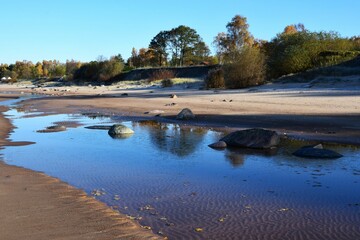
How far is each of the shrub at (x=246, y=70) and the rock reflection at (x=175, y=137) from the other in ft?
58.3

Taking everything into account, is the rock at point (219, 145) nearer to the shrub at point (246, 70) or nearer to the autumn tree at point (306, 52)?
the shrub at point (246, 70)

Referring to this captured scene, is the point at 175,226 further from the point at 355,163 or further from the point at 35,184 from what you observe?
the point at 355,163

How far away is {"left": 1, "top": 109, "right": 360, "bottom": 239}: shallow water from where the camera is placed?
464 centimetres

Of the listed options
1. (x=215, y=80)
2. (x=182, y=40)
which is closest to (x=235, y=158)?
(x=215, y=80)

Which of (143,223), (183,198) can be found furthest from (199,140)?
(143,223)

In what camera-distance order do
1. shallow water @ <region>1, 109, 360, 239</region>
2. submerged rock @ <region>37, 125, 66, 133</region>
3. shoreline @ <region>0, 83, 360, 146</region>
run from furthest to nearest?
submerged rock @ <region>37, 125, 66, 133</region>
shoreline @ <region>0, 83, 360, 146</region>
shallow water @ <region>1, 109, 360, 239</region>

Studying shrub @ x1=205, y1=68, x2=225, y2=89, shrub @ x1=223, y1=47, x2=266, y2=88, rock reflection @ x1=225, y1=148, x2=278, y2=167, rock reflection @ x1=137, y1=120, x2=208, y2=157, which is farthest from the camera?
shrub @ x1=205, y1=68, x2=225, y2=89

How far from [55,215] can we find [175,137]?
293 inches

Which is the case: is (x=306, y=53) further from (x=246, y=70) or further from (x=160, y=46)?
(x=160, y=46)

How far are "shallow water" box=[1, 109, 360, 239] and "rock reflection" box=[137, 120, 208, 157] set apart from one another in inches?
2.0

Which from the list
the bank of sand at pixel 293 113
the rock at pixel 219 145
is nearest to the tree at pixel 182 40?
the bank of sand at pixel 293 113

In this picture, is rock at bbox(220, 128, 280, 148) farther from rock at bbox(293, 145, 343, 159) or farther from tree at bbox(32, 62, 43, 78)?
tree at bbox(32, 62, 43, 78)

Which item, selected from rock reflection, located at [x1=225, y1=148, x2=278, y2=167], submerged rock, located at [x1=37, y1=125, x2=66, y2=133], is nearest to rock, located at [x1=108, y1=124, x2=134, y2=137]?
submerged rock, located at [x1=37, y1=125, x2=66, y2=133]

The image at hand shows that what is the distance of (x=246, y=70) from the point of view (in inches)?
1267
